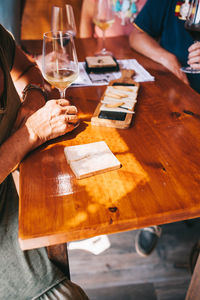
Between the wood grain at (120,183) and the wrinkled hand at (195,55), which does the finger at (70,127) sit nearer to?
the wood grain at (120,183)

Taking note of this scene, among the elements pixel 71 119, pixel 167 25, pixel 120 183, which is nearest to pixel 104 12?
pixel 167 25

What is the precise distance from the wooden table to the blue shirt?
0.83m

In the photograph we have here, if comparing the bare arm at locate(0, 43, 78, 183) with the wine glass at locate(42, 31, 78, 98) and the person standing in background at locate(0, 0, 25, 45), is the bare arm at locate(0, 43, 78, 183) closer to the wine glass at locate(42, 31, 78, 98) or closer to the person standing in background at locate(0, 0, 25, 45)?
the wine glass at locate(42, 31, 78, 98)

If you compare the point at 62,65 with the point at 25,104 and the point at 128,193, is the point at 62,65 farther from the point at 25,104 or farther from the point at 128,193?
the point at 128,193

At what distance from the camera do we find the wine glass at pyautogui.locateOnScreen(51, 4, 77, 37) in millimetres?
1213

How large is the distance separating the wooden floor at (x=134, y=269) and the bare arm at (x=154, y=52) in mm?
775

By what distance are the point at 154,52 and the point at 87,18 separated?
124 cm

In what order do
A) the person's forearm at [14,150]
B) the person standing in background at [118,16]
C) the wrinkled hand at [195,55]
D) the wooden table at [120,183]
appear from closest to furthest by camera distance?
the wooden table at [120,183] → the person's forearm at [14,150] → the wrinkled hand at [195,55] → the person standing in background at [118,16]

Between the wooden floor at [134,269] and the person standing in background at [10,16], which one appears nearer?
the wooden floor at [134,269]

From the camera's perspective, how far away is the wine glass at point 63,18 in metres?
1.21

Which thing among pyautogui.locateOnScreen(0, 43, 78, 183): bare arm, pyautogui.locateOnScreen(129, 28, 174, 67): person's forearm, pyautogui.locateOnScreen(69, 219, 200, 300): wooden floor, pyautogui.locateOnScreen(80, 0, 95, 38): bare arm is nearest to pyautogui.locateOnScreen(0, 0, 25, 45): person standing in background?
pyautogui.locateOnScreen(80, 0, 95, 38): bare arm

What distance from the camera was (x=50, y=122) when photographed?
82 cm

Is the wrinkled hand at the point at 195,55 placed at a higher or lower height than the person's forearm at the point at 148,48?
higher

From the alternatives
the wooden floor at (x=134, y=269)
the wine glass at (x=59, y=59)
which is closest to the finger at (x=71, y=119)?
the wine glass at (x=59, y=59)
